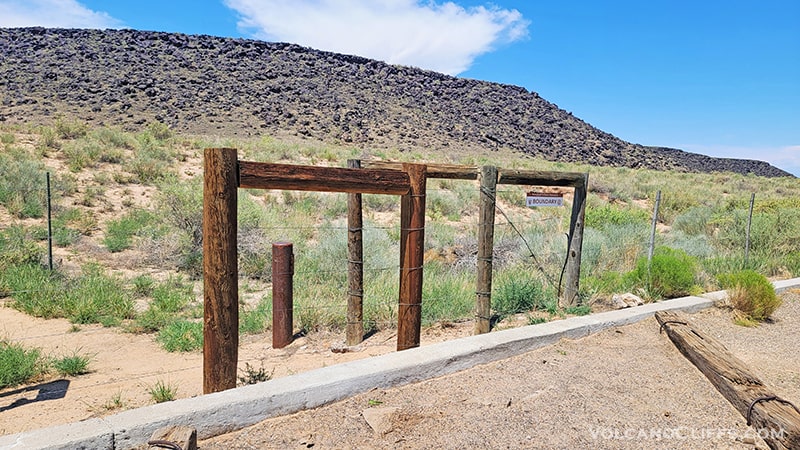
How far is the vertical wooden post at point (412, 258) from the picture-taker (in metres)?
4.88

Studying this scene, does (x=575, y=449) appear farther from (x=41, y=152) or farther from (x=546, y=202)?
(x=41, y=152)

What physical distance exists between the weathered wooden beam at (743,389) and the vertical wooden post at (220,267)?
372 cm

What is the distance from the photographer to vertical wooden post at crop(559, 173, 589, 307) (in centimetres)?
704

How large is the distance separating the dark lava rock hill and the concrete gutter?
3259 cm

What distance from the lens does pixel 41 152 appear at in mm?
15672

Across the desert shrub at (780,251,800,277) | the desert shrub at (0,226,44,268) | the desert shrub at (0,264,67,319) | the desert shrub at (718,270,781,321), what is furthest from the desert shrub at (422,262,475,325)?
the desert shrub at (780,251,800,277)

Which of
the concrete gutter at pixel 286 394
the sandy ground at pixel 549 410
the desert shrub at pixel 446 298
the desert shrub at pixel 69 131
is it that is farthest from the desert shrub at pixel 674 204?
the desert shrub at pixel 69 131

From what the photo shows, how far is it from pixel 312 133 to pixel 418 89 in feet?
64.1

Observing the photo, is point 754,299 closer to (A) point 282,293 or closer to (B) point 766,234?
(A) point 282,293

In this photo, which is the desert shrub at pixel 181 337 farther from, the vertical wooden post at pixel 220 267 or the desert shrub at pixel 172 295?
the vertical wooden post at pixel 220 267

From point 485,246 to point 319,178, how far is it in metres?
2.47

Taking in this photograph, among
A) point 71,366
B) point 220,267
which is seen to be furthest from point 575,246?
point 71,366

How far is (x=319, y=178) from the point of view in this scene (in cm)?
415

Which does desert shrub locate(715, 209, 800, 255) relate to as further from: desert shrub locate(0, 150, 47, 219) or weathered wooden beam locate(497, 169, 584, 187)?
desert shrub locate(0, 150, 47, 219)
